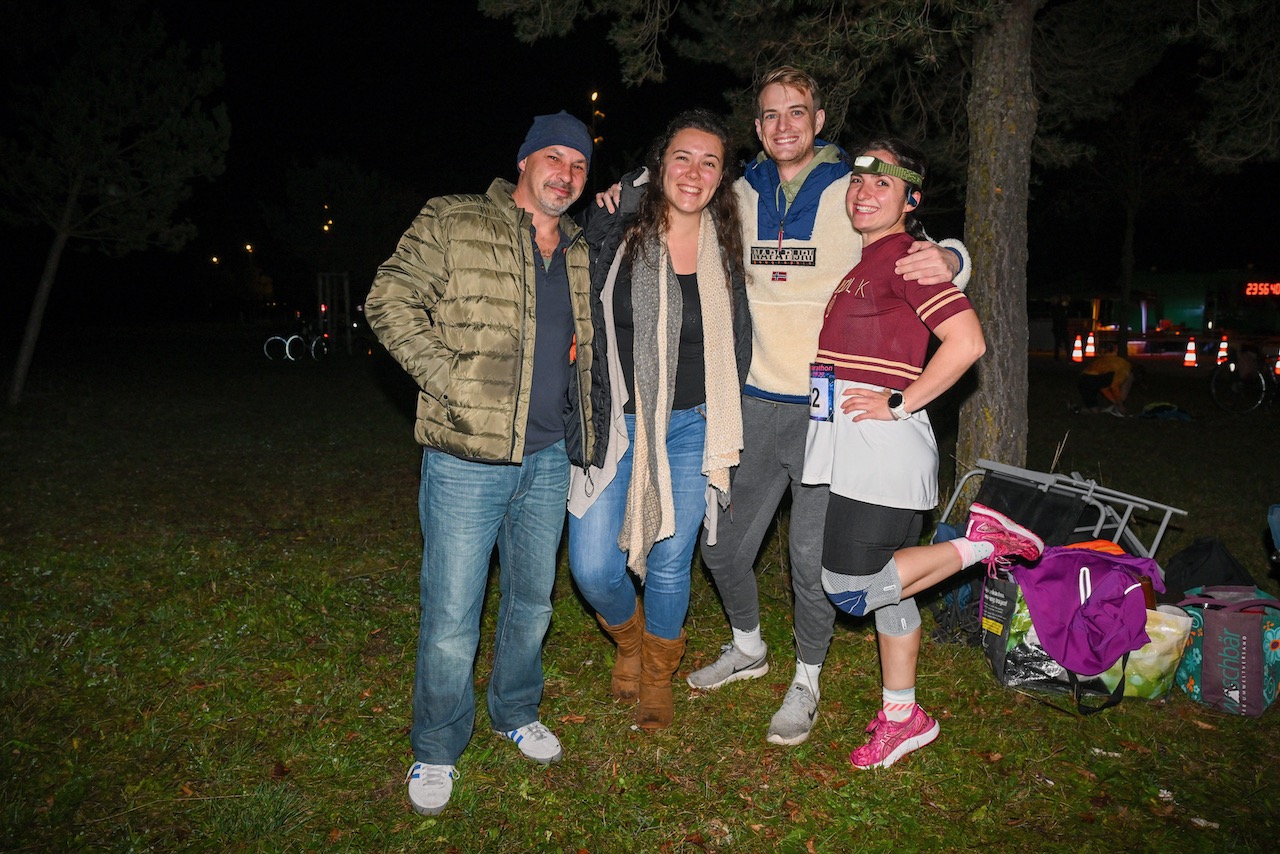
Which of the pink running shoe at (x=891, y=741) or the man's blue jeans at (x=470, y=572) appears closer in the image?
the man's blue jeans at (x=470, y=572)

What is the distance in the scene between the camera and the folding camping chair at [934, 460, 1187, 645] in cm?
404

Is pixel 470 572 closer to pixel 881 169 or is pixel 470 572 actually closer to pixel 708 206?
pixel 708 206

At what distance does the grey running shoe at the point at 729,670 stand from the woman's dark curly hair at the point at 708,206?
1795 millimetres

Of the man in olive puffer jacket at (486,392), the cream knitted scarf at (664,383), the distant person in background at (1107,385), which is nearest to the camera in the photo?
the man in olive puffer jacket at (486,392)

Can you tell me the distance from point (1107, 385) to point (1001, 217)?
947 cm

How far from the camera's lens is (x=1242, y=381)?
13.2 m

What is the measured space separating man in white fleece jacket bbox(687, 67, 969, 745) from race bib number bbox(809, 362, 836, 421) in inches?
8.6

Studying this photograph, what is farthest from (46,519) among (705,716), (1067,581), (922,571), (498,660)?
(1067,581)

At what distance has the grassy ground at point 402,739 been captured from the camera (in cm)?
284

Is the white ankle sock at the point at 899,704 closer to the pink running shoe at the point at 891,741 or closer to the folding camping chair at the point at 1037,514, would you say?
the pink running shoe at the point at 891,741

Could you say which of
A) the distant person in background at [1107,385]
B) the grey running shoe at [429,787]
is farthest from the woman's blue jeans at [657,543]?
the distant person in background at [1107,385]

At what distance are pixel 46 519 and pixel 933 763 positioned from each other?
651cm

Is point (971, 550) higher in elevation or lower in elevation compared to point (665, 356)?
lower

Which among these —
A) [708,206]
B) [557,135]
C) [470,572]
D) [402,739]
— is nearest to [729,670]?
[402,739]
